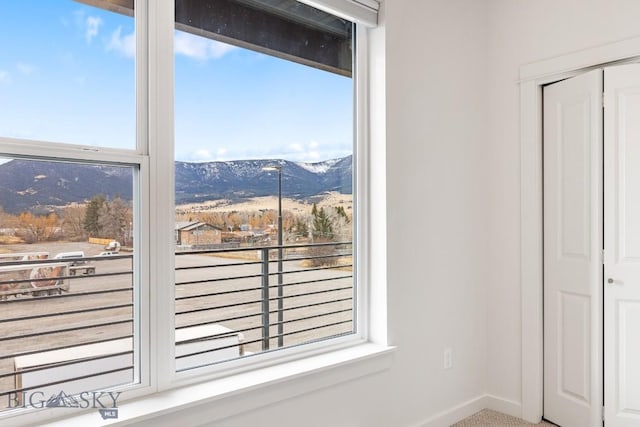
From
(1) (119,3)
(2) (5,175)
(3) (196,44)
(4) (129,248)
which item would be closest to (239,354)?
(4) (129,248)

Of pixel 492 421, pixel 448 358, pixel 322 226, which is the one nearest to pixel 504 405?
pixel 492 421

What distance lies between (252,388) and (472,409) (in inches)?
65.0

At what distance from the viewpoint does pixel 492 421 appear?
2.70 metres

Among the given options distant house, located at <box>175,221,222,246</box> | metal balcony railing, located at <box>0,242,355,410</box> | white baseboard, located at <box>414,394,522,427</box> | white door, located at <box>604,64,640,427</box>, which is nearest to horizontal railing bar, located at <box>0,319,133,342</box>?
metal balcony railing, located at <box>0,242,355,410</box>

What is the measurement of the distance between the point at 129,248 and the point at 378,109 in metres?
1.37

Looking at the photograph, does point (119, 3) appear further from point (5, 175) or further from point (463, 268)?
point (463, 268)

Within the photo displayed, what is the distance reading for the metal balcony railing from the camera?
143cm

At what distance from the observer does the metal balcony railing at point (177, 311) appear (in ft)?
4.68

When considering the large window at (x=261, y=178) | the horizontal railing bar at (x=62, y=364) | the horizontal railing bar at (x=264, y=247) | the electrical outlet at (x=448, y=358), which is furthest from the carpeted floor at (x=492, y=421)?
the horizontal railing bar at (x=62, y=364)

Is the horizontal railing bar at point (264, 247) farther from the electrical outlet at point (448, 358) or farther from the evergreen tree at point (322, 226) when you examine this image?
the electrical outlet at point (448, 358)

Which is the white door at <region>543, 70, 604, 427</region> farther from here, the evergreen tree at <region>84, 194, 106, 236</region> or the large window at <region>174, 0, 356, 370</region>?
the evergreen tree at <region>84, 194, 106, 236</region>

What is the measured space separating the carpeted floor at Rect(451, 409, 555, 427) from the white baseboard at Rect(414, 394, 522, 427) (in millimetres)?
28

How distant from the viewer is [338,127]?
2297 millimetres

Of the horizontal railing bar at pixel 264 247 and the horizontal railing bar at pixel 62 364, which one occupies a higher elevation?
the horizontal railing bar at pixel 264 247
